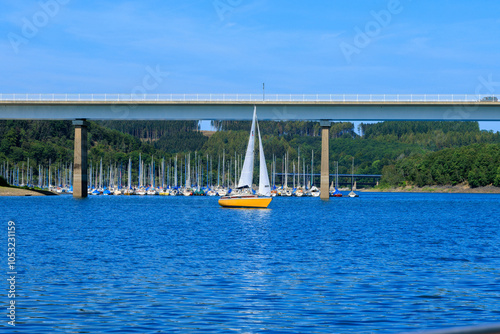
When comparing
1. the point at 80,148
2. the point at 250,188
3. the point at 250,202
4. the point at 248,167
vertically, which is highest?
the point at 80,148

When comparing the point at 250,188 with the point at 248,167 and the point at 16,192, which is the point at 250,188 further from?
the point at 16,192

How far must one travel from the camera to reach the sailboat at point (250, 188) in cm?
7938

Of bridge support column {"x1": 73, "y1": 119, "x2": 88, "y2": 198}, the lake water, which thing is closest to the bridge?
bridge support column {"x1": 73, "y1": 119, "x2": 88, "y2": 198}

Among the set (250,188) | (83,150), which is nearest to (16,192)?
(83,150)

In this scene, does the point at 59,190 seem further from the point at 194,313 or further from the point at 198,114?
the point at 194,313

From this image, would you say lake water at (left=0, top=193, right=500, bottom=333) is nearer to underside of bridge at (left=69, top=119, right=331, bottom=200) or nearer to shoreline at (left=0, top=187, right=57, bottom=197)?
underside of bridge at (left=69, top=119, right=331, bottom=200)

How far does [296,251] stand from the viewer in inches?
1529

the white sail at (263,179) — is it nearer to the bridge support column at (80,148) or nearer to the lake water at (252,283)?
the lake water at (252,283)

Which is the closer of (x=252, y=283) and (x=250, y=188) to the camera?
(x=252, y=283)

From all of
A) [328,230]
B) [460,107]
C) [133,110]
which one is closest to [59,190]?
[133,110]

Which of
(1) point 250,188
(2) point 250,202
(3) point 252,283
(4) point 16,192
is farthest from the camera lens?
(4) point 16,192

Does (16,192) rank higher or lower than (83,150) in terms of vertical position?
lower

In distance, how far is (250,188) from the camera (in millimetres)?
83938

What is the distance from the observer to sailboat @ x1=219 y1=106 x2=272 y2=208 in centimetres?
7938
